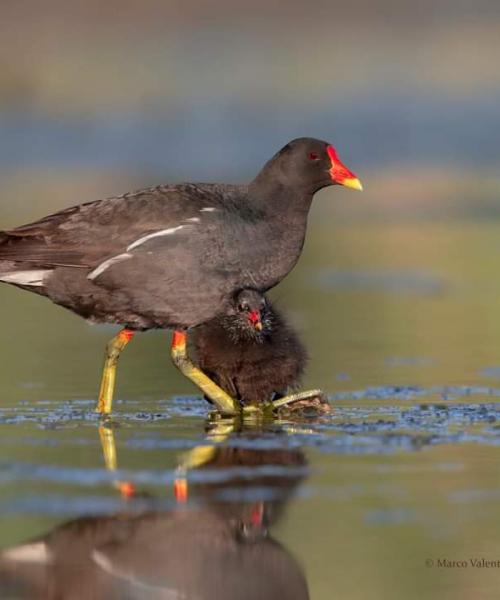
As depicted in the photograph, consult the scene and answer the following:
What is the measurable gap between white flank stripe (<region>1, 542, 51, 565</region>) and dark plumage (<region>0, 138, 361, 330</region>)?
3079 millimetres

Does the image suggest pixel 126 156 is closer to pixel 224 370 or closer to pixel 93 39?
pixel 93 39

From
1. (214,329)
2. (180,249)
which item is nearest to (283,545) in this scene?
(180,249)

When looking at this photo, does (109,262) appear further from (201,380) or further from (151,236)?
(201,380)

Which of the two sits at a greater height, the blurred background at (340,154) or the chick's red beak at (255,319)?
the blurred background at (340,154)

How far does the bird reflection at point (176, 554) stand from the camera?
21.0ft

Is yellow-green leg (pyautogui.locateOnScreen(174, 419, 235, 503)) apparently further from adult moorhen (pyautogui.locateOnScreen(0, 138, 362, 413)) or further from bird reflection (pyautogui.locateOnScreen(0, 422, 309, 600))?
adult moorhen (pyautogui.locateOnScreen(0, 138, 362, 413))

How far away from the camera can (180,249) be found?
9.59 meters

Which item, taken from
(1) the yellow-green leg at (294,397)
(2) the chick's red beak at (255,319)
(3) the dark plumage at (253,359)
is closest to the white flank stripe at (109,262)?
(2) the chick's red beak at (255,319)

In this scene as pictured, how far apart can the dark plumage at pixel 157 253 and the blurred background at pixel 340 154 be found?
0.78 meters

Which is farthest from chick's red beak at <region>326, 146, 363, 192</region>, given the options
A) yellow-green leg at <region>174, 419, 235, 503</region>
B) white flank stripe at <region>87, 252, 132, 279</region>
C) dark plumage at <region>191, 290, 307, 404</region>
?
yellow-green leg at <region>174, 419, 235, 503</region>

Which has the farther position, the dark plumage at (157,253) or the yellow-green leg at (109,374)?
the yellow-green leg at (109,374)

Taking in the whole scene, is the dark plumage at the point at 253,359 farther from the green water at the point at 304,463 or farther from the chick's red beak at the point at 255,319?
the chick's red beak at the point at 255,319

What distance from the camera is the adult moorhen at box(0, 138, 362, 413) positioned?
9602 mm

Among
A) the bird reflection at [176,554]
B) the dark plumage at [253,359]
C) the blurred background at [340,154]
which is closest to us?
the bird reflection at [176,554]
